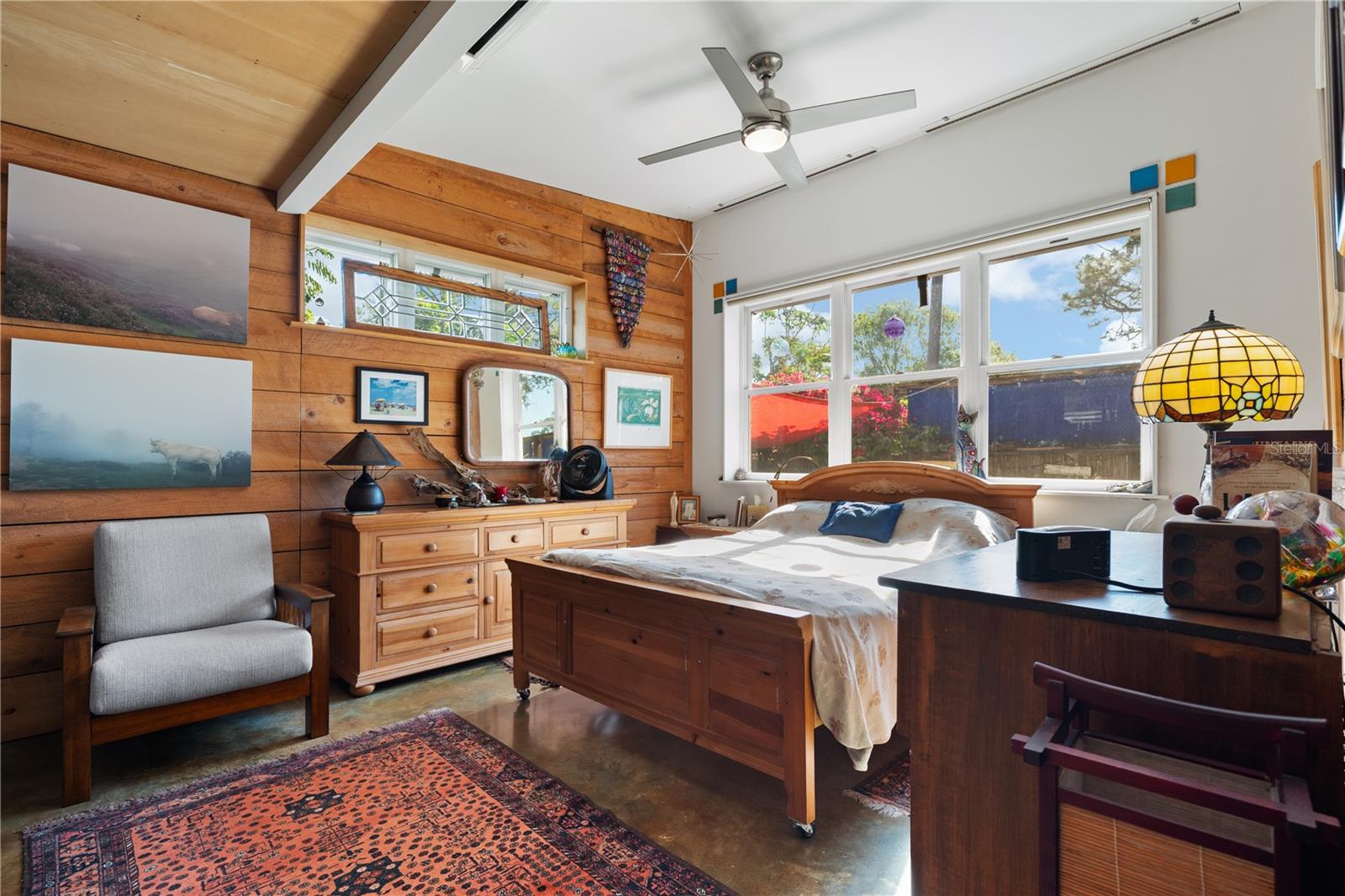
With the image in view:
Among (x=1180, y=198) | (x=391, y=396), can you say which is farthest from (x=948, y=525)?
(x=391, y=396)

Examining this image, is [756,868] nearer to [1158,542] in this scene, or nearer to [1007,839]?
[1007,839]

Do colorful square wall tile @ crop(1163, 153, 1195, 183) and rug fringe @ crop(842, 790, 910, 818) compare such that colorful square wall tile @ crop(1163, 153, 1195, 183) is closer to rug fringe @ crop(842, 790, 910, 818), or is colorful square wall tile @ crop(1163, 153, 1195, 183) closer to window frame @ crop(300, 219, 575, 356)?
rug fringe @ crop(842, 790, 910, 818)

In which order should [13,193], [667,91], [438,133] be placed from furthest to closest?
[438,133], [667,91], [13,193]

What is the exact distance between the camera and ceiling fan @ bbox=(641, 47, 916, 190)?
100 inches

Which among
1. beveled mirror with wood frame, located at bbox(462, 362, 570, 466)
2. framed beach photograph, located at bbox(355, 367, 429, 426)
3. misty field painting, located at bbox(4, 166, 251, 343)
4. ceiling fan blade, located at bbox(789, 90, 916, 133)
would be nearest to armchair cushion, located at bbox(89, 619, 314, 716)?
framed beach photograph, located at bbox(355, 367, 429, 426)

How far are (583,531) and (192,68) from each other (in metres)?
2.76

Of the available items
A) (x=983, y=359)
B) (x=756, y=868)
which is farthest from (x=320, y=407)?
(x=983, y=359)

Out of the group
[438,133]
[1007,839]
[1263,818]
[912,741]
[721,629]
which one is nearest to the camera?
[1263,818]

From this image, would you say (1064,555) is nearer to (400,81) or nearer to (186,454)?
(400,81)

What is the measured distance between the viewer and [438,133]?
3590mm

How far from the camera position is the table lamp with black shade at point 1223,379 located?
1667mm

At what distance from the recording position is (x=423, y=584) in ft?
10.8

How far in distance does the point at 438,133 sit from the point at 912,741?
12.2ft

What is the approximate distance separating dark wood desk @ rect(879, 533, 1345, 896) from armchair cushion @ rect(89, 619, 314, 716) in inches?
91.7
